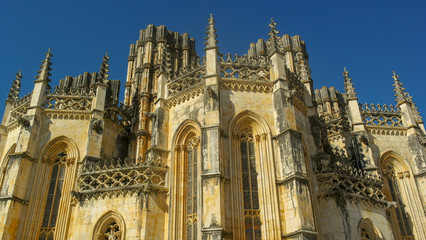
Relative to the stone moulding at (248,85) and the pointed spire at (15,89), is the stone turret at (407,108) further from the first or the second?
the pointed spire at (15,89)

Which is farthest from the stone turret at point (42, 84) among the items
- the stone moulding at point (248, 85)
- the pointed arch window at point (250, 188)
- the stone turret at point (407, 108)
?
the stone turret at point (407, 108)

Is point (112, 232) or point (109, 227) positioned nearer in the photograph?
point (112, 232)

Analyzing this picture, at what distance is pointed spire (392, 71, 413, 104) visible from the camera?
26688 millimetres

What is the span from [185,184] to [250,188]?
3.18m

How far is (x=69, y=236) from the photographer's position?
18.9m

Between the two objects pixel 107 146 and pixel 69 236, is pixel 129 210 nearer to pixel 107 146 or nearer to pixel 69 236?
pixel 69 236

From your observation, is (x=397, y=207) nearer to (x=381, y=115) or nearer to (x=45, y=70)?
(x=381, y=115)

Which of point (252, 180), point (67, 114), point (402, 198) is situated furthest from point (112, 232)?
point (402, 198)

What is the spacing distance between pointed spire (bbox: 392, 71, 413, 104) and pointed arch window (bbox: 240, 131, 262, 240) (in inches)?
560

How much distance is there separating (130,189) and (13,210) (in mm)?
5916

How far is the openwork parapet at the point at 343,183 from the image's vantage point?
61.8 feet

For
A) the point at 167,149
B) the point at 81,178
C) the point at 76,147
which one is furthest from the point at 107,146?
the point at 167,149

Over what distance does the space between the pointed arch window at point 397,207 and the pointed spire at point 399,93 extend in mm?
4928

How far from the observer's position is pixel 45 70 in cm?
2306
